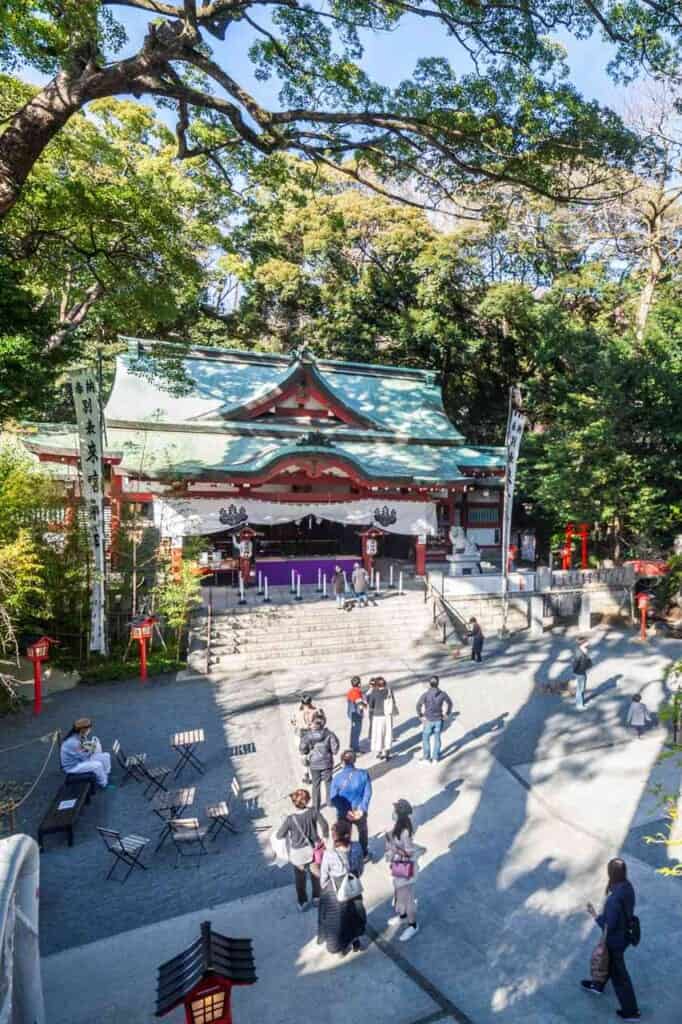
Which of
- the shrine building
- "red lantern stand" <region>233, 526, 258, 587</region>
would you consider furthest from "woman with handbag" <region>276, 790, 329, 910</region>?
"red lantern stand" <region>233, 526, 258, 587</region>

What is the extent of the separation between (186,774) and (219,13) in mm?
10977

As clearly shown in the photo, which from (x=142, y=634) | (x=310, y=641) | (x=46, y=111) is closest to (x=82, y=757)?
(x=142, y=634)

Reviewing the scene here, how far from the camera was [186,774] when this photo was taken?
8383mm

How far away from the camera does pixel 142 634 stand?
39.2ft

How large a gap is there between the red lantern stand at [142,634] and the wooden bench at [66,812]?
4447 mm

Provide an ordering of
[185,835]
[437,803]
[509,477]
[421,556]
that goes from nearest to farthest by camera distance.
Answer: [185,835]
[437,803]
[509,477]
[421,556]

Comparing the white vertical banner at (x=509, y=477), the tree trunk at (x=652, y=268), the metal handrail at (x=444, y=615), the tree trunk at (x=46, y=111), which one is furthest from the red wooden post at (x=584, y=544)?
the tree trunk at (x=46, y=111)

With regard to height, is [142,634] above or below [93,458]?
below

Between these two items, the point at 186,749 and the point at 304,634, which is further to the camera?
the point at 304,634

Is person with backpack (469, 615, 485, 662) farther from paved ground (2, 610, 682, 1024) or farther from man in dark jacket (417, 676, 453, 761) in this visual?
man in dark jacket (417, 676, 453, 761)

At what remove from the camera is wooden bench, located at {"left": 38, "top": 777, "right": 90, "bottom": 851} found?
6629mm

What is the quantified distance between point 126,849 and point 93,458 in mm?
7576

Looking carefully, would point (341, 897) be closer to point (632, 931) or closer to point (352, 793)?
point (352, 793)

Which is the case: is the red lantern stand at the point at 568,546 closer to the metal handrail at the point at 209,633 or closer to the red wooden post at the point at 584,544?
the red wooden post at the point at 584,544
